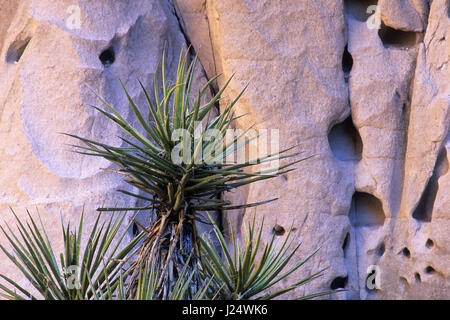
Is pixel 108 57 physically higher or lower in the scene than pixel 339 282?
higher

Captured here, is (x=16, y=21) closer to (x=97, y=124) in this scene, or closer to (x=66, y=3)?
(x=66, y=3)

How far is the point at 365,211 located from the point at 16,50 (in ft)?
11.5

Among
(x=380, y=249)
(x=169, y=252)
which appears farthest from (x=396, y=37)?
(x=169, y=252)

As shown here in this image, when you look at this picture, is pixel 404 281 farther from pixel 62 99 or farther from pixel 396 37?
pixel 62 99

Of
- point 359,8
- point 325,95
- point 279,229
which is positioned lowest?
point 279,229

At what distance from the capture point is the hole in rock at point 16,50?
17.3 feet

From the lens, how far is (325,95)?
5.32 meters

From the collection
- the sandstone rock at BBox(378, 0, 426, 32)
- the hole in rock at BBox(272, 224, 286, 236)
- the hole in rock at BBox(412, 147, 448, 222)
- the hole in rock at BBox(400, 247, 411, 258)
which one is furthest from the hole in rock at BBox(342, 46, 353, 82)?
the hole in rock at BBox(400, 247, 411, 258)

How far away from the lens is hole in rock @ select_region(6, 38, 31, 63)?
527 cm

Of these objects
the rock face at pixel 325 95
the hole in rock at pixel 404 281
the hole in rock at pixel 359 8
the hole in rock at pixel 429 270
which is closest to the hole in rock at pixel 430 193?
the rock face at pixel 325 95

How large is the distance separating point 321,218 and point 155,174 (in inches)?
124

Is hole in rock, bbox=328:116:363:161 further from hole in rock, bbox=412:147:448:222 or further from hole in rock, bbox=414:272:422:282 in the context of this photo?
hole in rock, bbox=414:272:422:282

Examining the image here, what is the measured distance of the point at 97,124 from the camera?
16.1ft

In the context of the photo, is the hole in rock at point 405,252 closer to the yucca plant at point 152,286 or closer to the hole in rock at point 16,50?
the yucca plant at point 152,286
